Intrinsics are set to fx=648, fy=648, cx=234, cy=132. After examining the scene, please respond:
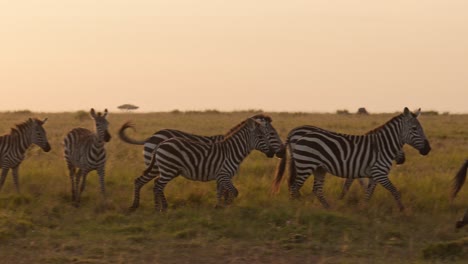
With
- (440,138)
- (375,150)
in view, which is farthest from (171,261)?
(440,138)

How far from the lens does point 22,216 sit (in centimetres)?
866

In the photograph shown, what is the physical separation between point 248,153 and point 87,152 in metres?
2.70

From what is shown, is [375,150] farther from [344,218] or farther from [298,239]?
[298,239]

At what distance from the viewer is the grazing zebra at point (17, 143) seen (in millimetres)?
10750

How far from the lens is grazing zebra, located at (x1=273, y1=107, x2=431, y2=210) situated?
32.8ft

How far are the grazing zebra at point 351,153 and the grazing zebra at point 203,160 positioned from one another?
0.60 meters

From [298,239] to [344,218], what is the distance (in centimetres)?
110

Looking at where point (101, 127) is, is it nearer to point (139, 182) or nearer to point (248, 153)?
point (139, 182)

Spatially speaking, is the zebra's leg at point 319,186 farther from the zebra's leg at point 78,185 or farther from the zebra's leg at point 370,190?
the zebra's leg at point 78,185

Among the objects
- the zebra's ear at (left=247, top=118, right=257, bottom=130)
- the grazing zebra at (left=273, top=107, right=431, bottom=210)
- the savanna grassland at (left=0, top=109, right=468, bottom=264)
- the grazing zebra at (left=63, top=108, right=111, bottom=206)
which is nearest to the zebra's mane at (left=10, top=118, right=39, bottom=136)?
the grazing zebra at (left=63, top=108, right=111, bottom=206)

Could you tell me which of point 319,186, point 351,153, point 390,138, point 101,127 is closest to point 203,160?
point 319,186

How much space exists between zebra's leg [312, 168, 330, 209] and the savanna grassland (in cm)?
15

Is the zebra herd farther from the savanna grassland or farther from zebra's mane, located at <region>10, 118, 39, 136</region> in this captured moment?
the savanna grassland

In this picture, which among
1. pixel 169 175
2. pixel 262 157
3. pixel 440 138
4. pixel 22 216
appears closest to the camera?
pixel 22 216
